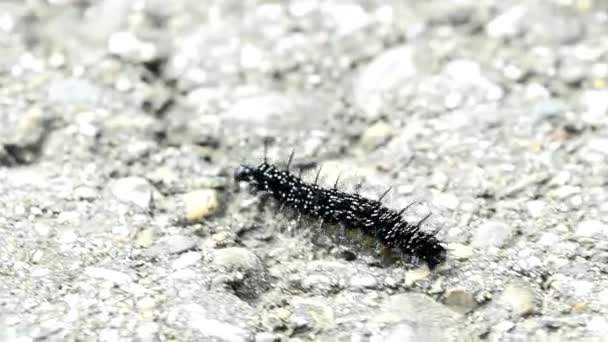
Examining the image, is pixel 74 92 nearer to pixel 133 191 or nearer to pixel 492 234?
pixel 133 191

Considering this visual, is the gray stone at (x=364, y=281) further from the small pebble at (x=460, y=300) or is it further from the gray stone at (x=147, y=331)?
the gray stone at (x=147, y=331)

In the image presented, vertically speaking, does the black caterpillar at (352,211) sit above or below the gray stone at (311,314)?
above

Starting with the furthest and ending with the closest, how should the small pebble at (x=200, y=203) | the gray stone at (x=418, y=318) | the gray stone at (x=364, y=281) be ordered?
1. the small pebble at (x=200, y=203)
2. the gray stone at (x=364, y=281)
3. the gray stone at (x=418, y=318)

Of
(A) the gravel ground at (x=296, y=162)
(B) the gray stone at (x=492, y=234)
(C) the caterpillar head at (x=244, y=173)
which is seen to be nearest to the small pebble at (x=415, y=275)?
(A) the gravel ground at (x=296, y=162)

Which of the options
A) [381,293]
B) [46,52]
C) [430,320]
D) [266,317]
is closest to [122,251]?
[266,317]

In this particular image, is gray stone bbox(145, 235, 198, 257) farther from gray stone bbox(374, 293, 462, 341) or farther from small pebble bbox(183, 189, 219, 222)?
gray stone bbox(374, 293, 462, 341)
